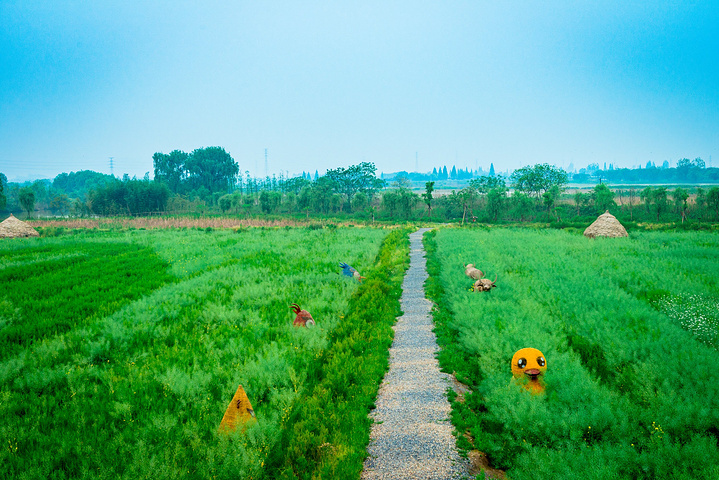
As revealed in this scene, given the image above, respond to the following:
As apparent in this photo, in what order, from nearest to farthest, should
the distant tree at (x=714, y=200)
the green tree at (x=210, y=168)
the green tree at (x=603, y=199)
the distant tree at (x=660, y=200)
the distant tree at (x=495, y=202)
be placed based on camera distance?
the distant tree at (x=714, y=200)
the distant tree at (x=660, y=200)
the green tree at (x=603, y=199)
the distant tree at (x=495, y=202)
the green tree at (x=210, y=168)

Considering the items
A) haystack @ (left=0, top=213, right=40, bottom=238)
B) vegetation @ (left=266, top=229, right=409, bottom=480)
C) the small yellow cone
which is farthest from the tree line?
the small yellow cone

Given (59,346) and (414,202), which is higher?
(414,202)

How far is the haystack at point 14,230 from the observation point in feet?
117

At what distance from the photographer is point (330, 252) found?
80.7 feet

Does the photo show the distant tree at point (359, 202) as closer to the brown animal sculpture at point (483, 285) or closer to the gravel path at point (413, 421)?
→ the brown animal sculpture at point (483, 285)

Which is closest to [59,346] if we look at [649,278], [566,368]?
[566,368]

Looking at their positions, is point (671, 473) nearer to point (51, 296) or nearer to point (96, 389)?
point (96, 389)

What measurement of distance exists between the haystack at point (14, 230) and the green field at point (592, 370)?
4199 cm

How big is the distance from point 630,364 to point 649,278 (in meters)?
9.31

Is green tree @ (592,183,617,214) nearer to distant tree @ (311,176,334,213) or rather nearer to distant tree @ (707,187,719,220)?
distant tree @ (707,187,719,220)

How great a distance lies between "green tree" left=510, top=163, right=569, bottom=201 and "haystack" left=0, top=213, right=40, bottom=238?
86521 millimetres

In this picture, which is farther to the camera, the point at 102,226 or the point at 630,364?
the point at 102,226

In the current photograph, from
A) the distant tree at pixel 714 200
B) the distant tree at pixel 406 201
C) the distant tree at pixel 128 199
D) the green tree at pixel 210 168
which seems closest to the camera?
the distant tree at pixel 714 200

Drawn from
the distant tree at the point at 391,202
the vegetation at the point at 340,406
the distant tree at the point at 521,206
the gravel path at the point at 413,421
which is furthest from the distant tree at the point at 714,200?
the gravel path at the point at 413,421
